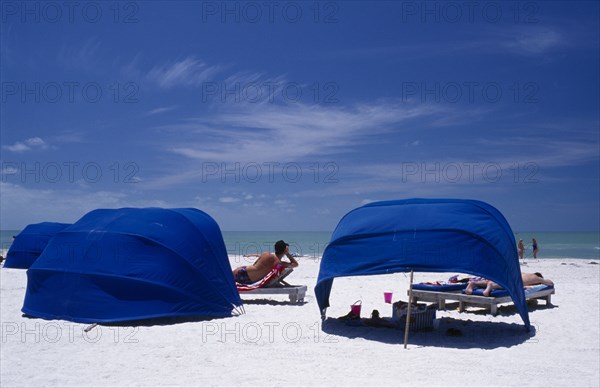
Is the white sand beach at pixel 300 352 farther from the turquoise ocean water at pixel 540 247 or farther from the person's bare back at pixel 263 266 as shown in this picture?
the turquoise ocean water at pixel 540 247

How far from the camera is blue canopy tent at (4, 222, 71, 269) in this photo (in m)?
23.1

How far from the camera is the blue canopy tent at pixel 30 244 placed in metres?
23.1

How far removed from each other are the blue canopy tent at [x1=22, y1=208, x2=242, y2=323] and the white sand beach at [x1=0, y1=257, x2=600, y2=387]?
0.35m

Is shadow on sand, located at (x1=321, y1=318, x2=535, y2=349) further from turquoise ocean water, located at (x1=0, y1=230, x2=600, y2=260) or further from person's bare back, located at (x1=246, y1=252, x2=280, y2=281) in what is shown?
turquoise ocean water, located at (x1=0, y1=230, x2=600, y2=260)

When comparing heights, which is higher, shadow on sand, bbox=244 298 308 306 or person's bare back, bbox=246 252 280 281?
person's bare back, bbox=246 252 280 281

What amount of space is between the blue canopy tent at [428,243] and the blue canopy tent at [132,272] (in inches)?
94.4

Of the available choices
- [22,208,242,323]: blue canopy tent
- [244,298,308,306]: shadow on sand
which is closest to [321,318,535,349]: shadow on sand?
[244,298,308,306]: shadow on sand

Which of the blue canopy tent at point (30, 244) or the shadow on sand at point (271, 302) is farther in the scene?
the blue canopy tent at point (30, 244)

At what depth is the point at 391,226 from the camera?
393 inches

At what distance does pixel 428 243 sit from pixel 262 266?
17.3 ft

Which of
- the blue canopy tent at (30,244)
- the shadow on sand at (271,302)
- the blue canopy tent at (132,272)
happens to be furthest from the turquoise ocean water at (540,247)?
the blue canopy tent at (132,272)

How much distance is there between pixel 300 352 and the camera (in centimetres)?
867

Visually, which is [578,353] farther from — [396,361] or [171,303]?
[171,303]

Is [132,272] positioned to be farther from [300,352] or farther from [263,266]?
[263,266]
